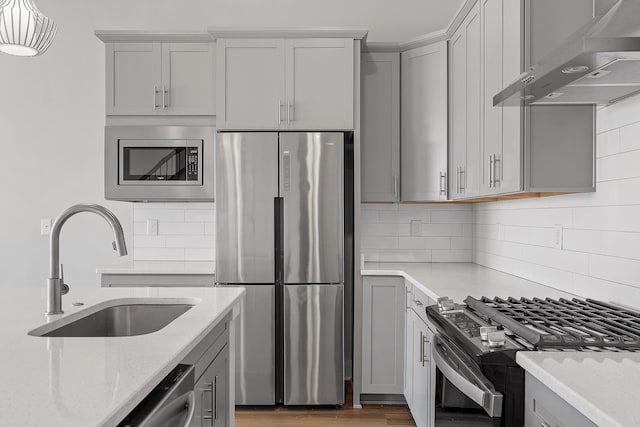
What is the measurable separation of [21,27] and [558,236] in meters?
2.61

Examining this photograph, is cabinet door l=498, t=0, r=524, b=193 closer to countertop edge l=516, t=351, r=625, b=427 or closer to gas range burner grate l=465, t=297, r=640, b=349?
gas range burner grate l=465, t=297, r=640, b=349

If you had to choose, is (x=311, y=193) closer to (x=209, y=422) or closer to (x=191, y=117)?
(x=191, y=117)

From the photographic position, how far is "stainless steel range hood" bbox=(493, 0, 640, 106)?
1217mm

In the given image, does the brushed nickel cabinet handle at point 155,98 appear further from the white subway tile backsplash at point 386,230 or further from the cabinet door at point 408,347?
the cabinet door at point 408,347

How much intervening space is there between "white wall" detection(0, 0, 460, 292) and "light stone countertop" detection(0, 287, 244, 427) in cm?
220

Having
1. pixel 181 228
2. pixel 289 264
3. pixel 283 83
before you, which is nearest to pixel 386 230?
pixel 289 264

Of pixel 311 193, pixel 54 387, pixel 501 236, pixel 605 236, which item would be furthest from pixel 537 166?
pixel 54 387

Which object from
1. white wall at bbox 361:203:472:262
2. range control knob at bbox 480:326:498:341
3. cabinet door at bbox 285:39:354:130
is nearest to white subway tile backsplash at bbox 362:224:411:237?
white wall at bbox 361:203:472:262

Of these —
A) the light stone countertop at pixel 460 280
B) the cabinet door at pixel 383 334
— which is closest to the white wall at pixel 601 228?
the light stone countertop at pixel 460 280

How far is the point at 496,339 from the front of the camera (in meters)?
1.29

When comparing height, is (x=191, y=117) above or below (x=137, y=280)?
above

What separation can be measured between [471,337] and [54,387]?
1112mm

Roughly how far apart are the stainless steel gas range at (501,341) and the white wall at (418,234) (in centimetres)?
166

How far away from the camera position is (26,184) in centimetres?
364
